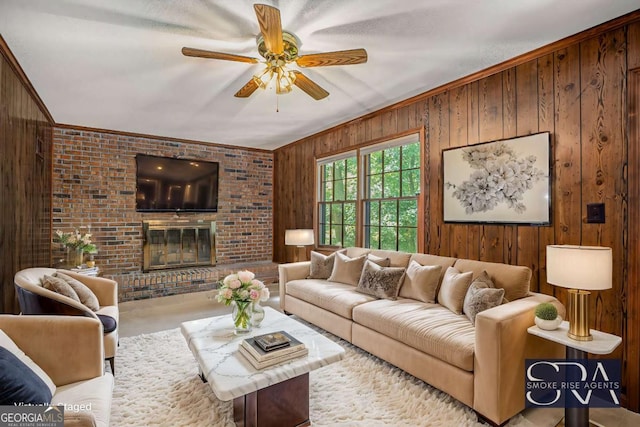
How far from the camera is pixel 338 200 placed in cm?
480

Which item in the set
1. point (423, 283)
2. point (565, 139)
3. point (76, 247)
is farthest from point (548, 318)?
point (76, 247)

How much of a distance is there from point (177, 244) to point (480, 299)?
4589 mm

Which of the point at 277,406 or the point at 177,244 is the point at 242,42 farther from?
the point at 177,244

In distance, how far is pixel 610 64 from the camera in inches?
87.4

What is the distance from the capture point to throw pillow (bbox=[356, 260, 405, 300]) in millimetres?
3003

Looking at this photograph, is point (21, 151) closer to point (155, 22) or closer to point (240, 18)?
point (155, 22)

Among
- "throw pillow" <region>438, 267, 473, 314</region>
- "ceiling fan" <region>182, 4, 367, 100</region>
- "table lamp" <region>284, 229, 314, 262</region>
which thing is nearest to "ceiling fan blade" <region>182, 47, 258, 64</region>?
"ceiling fan" <region>182, 4, 367, 100</region>

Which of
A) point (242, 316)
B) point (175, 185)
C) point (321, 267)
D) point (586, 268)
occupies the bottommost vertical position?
point (242, 316)

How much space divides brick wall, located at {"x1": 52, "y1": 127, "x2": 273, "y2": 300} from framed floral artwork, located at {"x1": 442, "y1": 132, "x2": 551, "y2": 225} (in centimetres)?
384

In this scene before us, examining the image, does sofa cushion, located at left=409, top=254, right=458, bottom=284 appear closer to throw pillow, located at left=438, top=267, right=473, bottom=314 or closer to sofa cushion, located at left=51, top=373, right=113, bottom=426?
throw pillow, located at left=438, top=267, right=473, bottom=314

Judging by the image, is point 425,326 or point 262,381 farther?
point 425,326

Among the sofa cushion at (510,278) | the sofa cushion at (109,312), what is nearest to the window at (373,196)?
the sofa cushion at (510,278)

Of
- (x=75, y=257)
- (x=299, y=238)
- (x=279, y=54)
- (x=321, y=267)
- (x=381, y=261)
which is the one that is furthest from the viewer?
(x=299, y=238)

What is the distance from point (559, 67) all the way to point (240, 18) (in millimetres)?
2389
